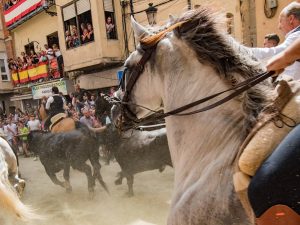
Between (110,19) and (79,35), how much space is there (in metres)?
2.08

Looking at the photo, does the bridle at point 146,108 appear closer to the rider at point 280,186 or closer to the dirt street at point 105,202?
the rider at point 280,186

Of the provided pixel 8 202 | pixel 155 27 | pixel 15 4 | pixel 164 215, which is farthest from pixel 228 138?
pixel 15 4

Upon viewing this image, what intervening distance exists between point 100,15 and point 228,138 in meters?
16.3

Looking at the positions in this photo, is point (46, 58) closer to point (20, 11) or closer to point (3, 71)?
point (20, 11)

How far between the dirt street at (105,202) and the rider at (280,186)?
10.7 feet

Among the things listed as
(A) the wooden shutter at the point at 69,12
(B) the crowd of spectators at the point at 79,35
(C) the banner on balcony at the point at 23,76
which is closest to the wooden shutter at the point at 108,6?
(B) the crowd of spectators at the point at 79,35

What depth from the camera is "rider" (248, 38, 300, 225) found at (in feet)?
5.32

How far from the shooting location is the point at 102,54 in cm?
1722

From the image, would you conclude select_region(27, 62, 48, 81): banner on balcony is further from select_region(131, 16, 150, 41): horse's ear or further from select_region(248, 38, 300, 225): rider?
select_region(248, 38, 300, 225): rider

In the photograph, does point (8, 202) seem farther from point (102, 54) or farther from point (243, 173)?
point (102, 54)

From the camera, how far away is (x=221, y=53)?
217cm

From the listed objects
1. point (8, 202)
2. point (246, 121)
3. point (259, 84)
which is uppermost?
point (259, 84)

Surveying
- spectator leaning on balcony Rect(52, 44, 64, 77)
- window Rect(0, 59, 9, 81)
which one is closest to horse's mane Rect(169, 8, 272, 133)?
spectator leaning on balcony Rect(52, 44, 64, 77)

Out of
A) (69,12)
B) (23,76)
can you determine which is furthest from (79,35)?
(23,76)
